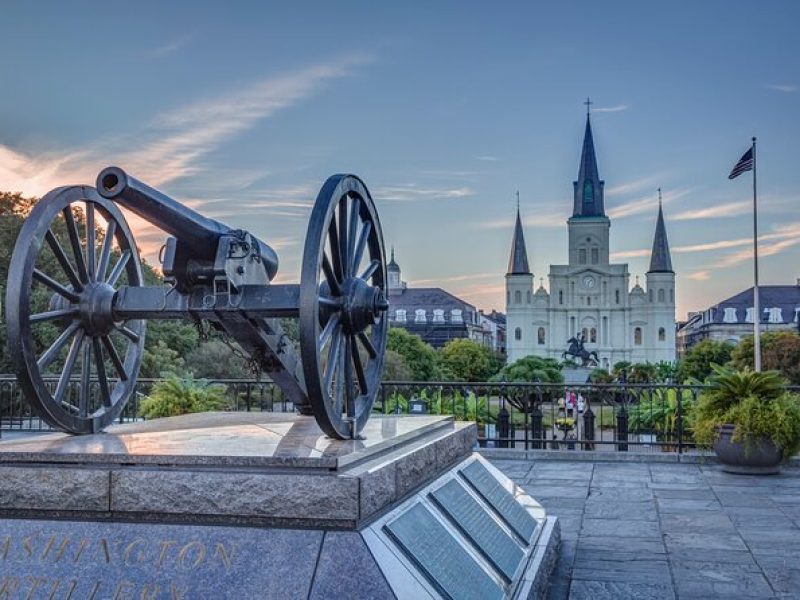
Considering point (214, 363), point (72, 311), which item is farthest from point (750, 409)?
point (214, 363)

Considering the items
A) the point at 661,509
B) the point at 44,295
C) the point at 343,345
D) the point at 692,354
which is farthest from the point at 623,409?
the point at 692,354

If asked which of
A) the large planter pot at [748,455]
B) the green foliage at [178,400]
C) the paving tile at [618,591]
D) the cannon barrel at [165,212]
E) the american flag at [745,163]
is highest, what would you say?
the american flag at [745,163]

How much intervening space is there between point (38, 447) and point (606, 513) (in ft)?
16.0

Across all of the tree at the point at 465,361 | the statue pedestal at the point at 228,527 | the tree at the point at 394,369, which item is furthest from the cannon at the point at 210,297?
the tree at the point at 465,361

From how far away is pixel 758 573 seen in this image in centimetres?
554

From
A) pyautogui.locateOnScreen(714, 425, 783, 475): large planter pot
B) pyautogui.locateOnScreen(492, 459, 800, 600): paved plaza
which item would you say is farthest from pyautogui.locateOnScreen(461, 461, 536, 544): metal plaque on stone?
pyautogui.locateOnScreen(714, 425, 783, 475): large planter pot

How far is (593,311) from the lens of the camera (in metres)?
113

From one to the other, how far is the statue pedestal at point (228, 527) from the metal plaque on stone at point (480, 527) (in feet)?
0.10

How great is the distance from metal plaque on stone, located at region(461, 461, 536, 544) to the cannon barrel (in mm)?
1948

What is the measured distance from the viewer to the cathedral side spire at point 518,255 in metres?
112

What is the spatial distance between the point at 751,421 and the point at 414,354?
1980 inches

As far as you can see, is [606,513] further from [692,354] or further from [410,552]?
[692,354]

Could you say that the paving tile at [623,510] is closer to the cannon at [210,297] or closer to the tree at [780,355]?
the cannon at [210,297]

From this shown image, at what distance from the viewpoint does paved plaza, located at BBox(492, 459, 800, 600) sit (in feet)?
17.2
